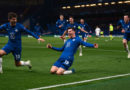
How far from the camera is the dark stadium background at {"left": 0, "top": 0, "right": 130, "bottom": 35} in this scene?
62.2 metres

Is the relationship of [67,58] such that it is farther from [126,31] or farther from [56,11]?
[56,11]

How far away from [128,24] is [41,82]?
8.37 metres

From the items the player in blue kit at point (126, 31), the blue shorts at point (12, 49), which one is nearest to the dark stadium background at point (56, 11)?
the player in blue kit at point (126, 31)

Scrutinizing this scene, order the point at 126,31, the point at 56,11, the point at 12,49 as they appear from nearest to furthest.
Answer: the point at 12,49, the point at 126,31, the point at 56,11

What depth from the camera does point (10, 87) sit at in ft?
24.7

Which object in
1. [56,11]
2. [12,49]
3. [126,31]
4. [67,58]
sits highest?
[56,11]

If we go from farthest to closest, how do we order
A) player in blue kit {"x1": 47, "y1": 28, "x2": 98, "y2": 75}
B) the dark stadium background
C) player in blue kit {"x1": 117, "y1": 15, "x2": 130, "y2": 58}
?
1. the dark stadium background
2. player in blue kit {"x1": 117, "y1": 15, "x2": 130, "y2": 58}
3. player in blue kit {"x1": 47, "y1": 28, "x2": 98, "y2": 75}

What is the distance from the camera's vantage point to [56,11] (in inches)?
2685

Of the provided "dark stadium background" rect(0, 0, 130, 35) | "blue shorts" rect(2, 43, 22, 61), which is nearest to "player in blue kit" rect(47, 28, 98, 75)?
"blue shorts" rect(2, 43, 22, 61)

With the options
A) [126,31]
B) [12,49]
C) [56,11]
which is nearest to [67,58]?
[12,49]

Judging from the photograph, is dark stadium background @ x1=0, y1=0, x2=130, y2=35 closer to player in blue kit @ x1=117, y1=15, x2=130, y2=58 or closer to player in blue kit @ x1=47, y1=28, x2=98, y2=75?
player in blue kit @ x1=117, y1=15, x2=130, y2=58

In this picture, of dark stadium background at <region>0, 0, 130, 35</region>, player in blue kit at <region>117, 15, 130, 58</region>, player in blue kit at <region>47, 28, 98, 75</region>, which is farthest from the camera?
dark stadium background at <region>0, 0, 130, 35</region>

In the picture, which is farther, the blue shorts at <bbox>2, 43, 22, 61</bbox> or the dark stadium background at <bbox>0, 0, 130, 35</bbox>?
the dark stadium background at <bbox>0, 0, 130, 35</bbox>

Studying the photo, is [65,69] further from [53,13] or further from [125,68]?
[53,13]
